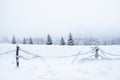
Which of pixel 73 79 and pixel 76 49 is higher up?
pixel 76 49

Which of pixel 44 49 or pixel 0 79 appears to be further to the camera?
pixel 44 49


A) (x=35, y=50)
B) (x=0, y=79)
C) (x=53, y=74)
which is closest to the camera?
(x=0, y=79)

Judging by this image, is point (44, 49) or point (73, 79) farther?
point (44, 49)

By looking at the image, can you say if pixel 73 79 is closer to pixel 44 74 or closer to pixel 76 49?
pixel 44 74

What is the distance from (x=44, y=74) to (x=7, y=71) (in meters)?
1.98

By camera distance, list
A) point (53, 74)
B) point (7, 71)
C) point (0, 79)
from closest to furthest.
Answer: point (0, 79) → point (53, 74) → point (7, 71)

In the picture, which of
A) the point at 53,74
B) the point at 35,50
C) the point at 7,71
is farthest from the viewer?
the point at 35,50

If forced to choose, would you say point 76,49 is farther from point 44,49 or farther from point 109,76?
point 109,76

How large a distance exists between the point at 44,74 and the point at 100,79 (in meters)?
2.51

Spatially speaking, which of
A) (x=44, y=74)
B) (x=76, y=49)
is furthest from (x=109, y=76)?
(x=76, y=49)

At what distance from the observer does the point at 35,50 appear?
1597cm

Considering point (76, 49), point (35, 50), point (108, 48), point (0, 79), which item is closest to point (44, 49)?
point (35, 50)

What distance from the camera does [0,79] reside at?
22.6 ft

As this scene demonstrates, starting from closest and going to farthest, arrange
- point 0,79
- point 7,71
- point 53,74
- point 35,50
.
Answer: point 0,79 → point 53,74 → point 7,71 → point 35,50
